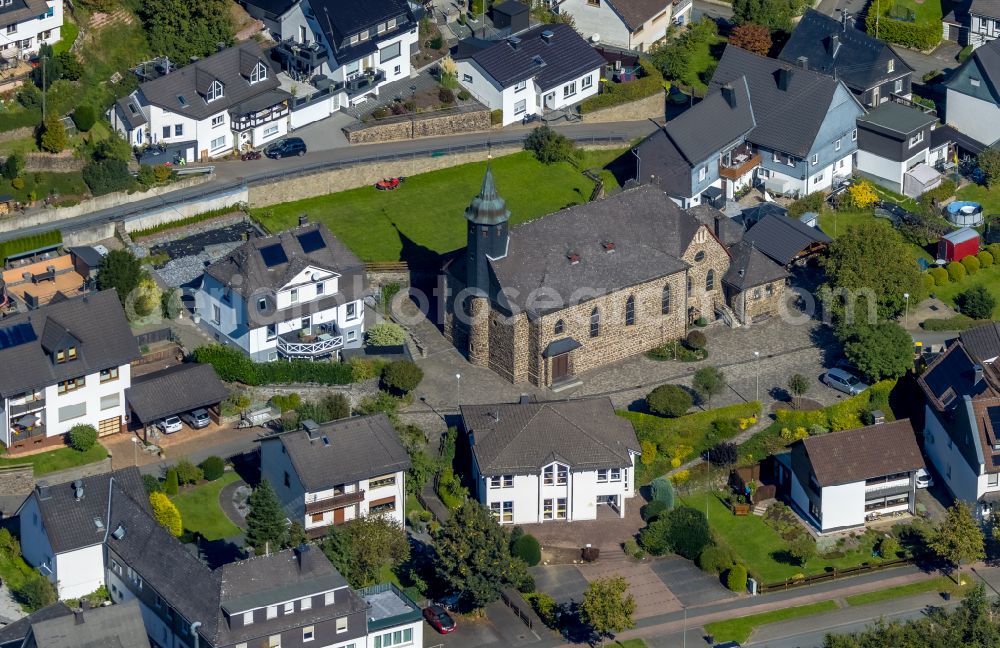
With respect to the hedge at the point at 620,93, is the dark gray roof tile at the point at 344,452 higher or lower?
lower

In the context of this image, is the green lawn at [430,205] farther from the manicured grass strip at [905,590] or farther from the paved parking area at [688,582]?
the manicured grass strip at [905,590]

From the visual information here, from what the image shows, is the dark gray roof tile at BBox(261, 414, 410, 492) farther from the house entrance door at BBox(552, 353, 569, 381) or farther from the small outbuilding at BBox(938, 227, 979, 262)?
the small outbuilding at BBox(938, 227, 979, 262)

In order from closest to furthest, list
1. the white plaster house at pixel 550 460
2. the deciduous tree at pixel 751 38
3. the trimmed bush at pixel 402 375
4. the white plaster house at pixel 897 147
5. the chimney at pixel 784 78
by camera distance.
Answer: the white plaster house at pixel 550 460
the trimmed bush at pixel 402 375
the chimney at pixel 784 78
the white plaster house at pixel 897 147
the deciduous tree at pixel 751 38

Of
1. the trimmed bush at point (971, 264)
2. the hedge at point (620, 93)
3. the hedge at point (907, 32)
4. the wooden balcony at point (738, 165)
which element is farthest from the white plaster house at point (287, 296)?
the hedge at point (907, 32)

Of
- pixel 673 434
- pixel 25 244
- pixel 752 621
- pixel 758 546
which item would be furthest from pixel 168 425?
pixel 752 621

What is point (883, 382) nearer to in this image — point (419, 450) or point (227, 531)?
point (419, 450)
